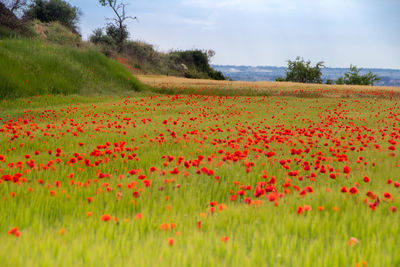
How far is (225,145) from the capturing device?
7520mm

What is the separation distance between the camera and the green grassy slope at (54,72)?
16.5m

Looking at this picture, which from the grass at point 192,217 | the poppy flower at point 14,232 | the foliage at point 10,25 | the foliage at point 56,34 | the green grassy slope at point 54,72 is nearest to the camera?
the grass at point 192,217

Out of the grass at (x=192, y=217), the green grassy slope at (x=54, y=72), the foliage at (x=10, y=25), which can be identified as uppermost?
the foliage at (x=10, y=25)

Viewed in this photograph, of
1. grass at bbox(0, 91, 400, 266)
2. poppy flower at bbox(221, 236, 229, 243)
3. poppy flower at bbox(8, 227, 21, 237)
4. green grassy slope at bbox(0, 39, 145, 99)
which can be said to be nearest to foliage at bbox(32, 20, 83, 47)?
green grassy slope at bbox(0, 39, 145, 99)

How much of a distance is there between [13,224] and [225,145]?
5006 millimetres

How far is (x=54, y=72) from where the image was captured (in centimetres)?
1906

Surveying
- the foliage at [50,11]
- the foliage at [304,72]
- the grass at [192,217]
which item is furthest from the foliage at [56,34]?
the foliage at [304,72]

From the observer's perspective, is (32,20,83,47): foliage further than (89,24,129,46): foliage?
No

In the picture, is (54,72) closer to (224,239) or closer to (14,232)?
(14,232)

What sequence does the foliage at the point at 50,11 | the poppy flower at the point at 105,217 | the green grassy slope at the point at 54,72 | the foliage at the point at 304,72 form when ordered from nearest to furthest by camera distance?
the poppy flower at the point at 105,217 < the green grassy slope at the point at 54,72 < the foliage at the point at 50,11 < the foliage at the point at 304,72

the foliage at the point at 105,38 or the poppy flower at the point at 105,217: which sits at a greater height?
the foliage at the point at 105,38

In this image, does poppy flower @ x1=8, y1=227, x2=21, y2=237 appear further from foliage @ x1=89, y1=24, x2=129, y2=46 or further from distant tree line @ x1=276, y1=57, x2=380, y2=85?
distant tree line @ x1=276, y1=57, x2=380, y2=85

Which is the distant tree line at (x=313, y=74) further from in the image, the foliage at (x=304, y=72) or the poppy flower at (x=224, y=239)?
the poppy flower at (x=224, y=239)

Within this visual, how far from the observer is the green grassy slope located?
16.5 meters
